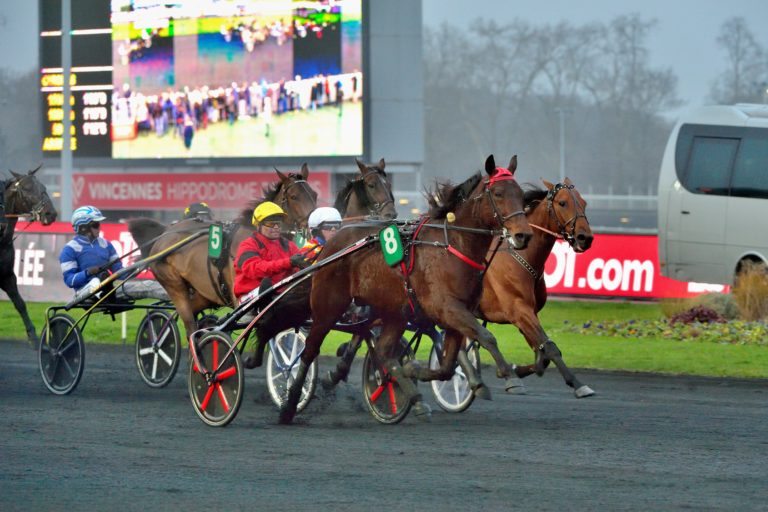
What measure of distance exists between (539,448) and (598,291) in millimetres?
11338

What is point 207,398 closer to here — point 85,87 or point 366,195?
point 366,195

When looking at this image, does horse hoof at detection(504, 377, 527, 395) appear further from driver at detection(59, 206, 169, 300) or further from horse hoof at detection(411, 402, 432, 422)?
driver at detection(59, 206, 169, 300)

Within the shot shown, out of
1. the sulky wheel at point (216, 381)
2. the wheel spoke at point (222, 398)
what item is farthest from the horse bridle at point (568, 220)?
the wheel spoke at point (222, 398)

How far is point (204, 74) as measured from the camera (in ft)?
83.2

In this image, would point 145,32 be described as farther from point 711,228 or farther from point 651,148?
point 651,148

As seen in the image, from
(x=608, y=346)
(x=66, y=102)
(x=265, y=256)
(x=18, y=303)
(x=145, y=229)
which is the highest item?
(x=66, y=102)

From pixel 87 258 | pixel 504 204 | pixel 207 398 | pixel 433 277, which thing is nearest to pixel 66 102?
pixel 87 258

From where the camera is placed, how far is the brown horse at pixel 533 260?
415 inches

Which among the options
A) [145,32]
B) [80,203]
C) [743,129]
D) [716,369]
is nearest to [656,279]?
[743,129]

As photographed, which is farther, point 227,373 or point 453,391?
point 453,391

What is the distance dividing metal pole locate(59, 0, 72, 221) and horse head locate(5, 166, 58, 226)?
10.4m

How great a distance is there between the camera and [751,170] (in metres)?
19.0

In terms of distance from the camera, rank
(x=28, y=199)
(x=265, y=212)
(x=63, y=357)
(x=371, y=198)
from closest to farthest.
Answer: (x=265, y=212) → (x=63, y=357) → (x=371, y=198) → (x=28, y=199)

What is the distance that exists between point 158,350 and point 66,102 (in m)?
14.2
